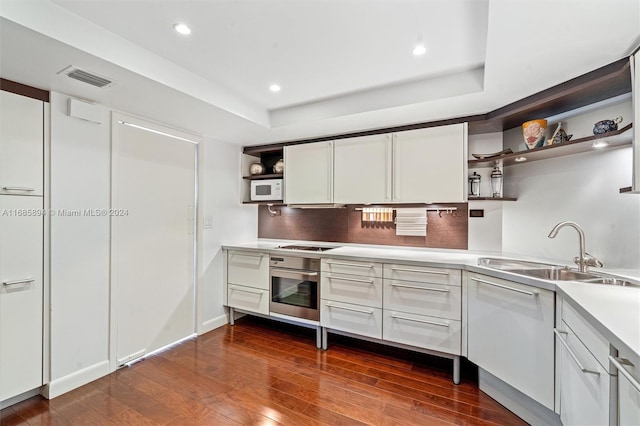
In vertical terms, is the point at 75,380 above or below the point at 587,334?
Result: below

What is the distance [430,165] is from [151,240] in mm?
2739

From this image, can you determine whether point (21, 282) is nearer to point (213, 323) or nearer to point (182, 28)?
point (213, 323)

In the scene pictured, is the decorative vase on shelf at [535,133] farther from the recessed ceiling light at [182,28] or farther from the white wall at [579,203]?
the recessed ceiling light at [182,28]

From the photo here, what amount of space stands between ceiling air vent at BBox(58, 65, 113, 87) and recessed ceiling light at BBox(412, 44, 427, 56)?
202cm

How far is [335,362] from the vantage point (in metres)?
2.63

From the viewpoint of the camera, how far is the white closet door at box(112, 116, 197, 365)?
253cm

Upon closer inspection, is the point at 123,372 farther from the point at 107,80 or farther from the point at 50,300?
the point at 107,80

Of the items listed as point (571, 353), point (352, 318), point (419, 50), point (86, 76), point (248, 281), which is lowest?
point (352, 318)

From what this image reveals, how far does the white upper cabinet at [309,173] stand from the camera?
322 cm

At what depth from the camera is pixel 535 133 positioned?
229 cm

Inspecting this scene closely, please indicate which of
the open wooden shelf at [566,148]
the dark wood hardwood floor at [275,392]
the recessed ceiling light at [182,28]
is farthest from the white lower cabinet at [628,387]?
the recessed ceiling light at [182,28]

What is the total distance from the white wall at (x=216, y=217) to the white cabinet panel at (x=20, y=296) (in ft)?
4.51

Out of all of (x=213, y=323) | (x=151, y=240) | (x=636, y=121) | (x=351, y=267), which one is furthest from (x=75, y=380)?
(x=636, y=121)

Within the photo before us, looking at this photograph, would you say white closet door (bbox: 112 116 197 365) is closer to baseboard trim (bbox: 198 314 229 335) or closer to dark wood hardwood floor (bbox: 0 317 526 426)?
baseboard trim (bbox: 198 314 229 335)
